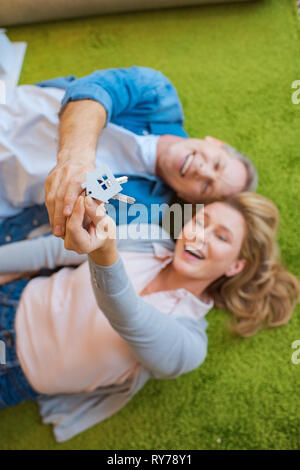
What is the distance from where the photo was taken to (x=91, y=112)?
0.76 metres

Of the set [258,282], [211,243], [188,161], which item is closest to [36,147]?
[188,161]

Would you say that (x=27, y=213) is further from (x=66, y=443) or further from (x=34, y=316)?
(x=66, y=443)

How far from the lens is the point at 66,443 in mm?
832

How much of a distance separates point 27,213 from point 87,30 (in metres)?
0.55

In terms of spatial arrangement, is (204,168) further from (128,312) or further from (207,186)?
(128,312)

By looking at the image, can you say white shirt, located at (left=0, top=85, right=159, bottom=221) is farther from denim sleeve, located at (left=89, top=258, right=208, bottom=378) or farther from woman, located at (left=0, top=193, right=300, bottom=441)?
denim sleeve, located at (left=89, top=258, right=208, bottom=378)

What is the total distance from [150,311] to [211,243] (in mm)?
222

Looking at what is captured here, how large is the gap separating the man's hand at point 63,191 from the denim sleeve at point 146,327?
0.25 feet

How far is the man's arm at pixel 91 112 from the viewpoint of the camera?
0.51 meters

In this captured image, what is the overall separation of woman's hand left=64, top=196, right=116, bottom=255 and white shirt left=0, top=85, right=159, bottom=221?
1.51ft

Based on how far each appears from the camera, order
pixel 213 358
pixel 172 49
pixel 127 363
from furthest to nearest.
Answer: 1. pixel 172 49
2. pixel 213 358
3. pixel 127 363

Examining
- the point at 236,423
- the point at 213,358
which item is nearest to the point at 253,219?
the point at 213,358

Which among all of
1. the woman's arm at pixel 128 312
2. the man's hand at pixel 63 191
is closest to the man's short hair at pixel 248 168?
the woman's arm at pixel 128 312

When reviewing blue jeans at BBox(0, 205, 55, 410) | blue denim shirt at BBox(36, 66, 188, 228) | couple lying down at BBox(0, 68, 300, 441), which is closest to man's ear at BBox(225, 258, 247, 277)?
couple lying down at BBox(0, 68, 300, 441)
